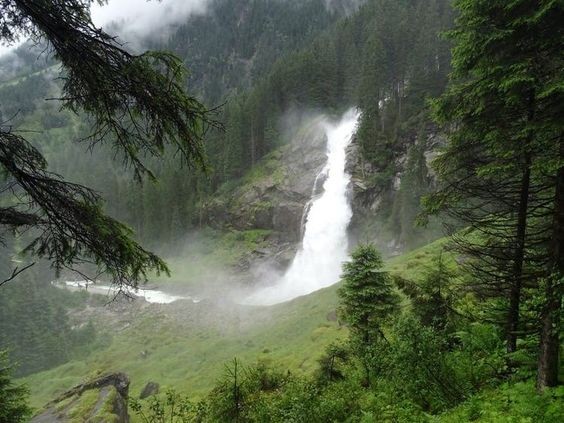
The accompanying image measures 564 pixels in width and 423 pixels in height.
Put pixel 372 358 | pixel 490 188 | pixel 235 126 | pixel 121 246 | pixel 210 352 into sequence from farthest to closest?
1. pixel 235 126
2. pixel 210 352
3. pixel 372 358
4. pixel 490 188
5. pixel 121 246

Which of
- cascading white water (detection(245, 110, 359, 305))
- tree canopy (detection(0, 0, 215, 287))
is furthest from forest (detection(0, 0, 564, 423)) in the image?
cascading white water (detection(245, 110, 359, 305))

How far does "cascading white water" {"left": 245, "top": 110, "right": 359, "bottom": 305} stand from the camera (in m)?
48.9

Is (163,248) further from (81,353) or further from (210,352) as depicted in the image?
(210,352)

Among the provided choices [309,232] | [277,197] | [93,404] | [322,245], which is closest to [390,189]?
[322,245]

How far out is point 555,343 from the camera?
20.4 ft

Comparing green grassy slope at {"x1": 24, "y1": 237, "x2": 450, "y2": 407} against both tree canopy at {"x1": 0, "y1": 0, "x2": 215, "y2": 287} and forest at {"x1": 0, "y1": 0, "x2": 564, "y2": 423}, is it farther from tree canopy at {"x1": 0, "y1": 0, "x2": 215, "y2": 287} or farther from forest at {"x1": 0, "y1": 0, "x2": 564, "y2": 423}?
tree canopy at {"x1": 0, "y1": 0, "x2": 215, "y2": 287}

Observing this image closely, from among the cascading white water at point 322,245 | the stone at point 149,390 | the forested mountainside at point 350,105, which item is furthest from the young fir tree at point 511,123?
the cascading white water at point 322,245

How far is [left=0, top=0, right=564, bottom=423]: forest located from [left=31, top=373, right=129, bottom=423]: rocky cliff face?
142mm

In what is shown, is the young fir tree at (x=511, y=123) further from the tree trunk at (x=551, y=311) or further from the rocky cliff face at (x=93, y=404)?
the rocky cliff face at (x=93, y=404)

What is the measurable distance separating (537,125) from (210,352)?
32.0 meters

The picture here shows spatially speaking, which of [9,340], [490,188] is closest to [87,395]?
[490,188]

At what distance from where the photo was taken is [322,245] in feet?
173

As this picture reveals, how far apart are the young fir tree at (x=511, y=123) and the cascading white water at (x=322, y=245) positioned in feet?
131

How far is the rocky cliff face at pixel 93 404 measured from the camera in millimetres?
16062
